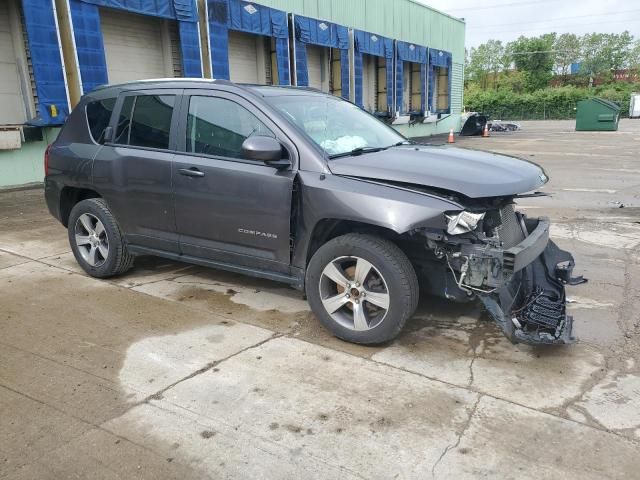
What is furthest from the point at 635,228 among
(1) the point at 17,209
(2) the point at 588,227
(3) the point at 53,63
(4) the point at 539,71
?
(4) the point at 539,71

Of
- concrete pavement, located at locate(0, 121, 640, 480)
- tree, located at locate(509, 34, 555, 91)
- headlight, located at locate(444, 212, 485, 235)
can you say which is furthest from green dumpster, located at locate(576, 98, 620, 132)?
tree, located at locate(509, 34, 555, 91)

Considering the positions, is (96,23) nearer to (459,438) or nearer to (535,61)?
(459,438)

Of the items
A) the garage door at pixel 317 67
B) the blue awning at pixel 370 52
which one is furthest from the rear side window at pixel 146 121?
the blue awning at pixel 370 52

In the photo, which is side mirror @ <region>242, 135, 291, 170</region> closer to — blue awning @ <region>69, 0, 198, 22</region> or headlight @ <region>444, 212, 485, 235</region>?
headlight @ <region>444, 212, 485, 235</region>

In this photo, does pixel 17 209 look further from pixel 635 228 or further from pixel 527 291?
pixel 635 228

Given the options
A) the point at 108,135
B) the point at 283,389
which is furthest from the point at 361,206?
the point at 108,135

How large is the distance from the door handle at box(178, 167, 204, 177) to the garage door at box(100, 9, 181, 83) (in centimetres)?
1048

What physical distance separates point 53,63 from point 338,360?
34.7 ft

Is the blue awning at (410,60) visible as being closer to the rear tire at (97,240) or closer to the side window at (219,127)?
the rear tire at (97,240)

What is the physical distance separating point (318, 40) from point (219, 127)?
16420 millimetres

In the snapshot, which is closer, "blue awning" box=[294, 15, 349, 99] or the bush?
"blue awning" box=[294, 15, 349, 99]

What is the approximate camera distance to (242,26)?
53.1ft

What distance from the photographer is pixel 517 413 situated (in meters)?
3.00

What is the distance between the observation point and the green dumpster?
Result: 3098 cm
